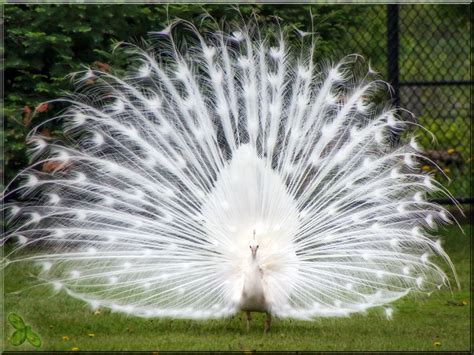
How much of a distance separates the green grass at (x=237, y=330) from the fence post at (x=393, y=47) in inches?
111

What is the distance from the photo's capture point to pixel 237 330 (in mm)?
6426

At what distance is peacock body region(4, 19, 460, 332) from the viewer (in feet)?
20.6

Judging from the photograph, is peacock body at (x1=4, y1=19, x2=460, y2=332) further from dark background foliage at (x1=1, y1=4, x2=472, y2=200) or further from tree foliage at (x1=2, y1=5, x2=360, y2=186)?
tree foliage at (x1=2, y1=5, x2=360, y2=186)

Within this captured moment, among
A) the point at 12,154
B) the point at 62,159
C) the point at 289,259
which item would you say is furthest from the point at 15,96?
the point at 289,259

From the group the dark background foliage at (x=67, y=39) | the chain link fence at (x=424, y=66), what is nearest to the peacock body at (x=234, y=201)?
the dark background foliage at (x=67, y=39)

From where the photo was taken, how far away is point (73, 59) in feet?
28.9

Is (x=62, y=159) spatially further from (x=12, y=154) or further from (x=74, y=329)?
(x=12, y=154)

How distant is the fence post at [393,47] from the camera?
958 centimetres

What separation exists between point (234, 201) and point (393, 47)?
12.6ft

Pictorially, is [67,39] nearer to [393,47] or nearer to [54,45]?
[54,45]

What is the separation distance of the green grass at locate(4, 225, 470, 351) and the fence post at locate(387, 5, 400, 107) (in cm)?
283

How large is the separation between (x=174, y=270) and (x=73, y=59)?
313 centimetres

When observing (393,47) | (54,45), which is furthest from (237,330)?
(393,47)

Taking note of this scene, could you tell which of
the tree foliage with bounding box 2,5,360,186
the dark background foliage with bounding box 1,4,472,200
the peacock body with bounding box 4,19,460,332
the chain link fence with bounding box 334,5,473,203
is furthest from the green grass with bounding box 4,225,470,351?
the chain link fence with bounding box 334,5,473,203
